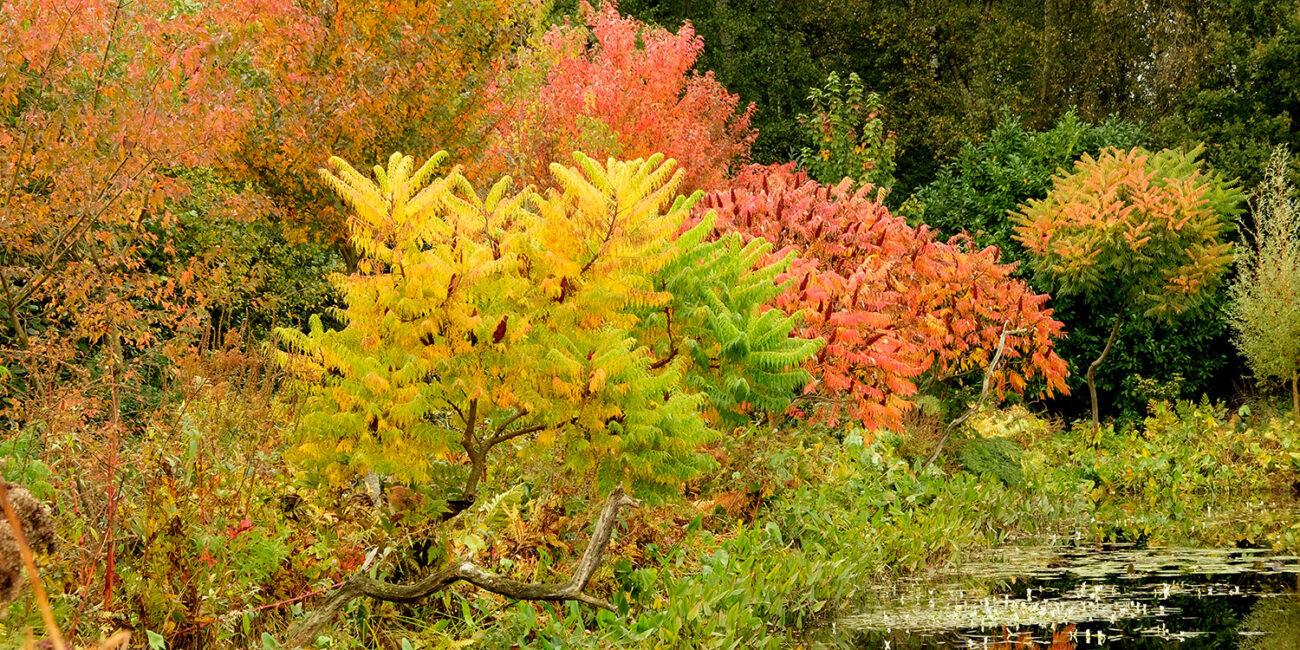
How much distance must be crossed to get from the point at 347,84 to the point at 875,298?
6015 millimetres

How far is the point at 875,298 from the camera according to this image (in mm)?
10469

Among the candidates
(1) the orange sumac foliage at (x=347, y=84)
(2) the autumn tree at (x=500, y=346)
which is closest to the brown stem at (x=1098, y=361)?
(1) the orange sumac foliage at (x=347, y=84)

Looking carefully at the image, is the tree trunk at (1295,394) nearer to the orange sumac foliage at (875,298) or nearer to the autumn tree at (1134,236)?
the autumn tree at (1134,236)

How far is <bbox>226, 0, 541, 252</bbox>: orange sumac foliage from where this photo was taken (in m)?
12.4

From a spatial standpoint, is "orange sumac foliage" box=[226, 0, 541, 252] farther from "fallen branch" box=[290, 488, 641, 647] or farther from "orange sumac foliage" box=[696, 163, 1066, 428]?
Result: "fallen branch" box=[290, 488, 641, 647]

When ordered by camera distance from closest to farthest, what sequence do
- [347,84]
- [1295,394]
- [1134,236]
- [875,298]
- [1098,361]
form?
[875,298], [347,84], [1134,236], [1295,394], [1098,361]

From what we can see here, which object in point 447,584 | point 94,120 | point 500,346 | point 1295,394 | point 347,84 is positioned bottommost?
point 447,584

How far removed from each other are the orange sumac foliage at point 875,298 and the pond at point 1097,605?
1583 millimetres

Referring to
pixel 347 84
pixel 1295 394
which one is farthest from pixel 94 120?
pixel 1295 394

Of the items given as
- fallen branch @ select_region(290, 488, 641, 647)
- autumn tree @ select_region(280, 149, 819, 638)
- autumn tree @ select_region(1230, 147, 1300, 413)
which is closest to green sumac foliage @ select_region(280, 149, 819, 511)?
autumn tree @ select_region(280, 149, 819, 638)

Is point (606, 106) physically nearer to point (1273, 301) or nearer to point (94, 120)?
point (1273, 301)

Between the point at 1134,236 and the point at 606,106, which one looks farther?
the point at 606,106

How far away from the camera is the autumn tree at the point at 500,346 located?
5.99 meters

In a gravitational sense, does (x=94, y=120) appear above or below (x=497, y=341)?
above
